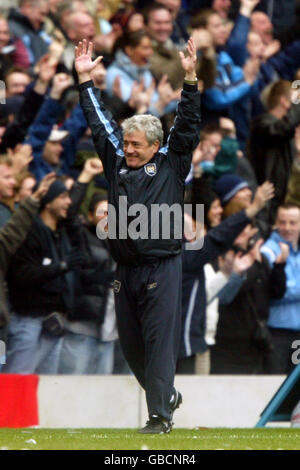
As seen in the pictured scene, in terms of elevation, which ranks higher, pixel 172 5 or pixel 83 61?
pixel 172 5

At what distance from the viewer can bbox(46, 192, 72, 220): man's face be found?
11734 mm

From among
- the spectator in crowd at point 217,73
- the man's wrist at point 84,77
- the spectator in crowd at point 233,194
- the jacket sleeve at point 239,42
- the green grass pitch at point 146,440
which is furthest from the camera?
the jacket sleeve at point 239,42

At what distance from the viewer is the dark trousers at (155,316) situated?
8.87 meters

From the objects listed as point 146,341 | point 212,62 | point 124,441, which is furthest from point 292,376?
point 212,62

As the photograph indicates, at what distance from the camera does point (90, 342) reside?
39.0ft

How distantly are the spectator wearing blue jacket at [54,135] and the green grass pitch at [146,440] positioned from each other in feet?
12.4

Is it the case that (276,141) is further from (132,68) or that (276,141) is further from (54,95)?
(54,95)

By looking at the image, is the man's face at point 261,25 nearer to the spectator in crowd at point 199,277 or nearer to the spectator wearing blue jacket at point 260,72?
the spectator wearing blue jacket at point 260,72

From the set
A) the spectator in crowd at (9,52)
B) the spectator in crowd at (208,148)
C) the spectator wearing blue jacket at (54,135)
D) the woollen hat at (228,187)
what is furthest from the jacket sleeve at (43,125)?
the woollen hat at (228,187)

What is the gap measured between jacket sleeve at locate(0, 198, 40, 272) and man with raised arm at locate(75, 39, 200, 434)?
204cm

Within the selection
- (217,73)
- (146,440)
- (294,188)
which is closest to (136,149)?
(146,440)

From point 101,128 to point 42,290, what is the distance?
2583mm

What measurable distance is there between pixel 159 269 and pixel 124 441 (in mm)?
1386

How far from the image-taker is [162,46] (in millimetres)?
15023
